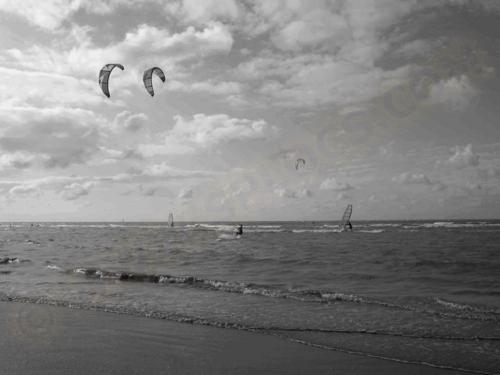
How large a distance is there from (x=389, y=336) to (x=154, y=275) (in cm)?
1066

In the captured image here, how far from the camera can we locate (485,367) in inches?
242

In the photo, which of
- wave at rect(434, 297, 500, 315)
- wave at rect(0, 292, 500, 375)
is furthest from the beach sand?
wave at rect(434, 297, 500, 315)

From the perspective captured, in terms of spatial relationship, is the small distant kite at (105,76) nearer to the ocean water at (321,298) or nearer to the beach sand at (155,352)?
the ocean water at (321,298)

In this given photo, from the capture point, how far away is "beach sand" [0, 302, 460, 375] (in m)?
5.85

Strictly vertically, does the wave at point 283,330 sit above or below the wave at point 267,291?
above

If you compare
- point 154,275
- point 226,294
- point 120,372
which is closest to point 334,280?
point 226,294

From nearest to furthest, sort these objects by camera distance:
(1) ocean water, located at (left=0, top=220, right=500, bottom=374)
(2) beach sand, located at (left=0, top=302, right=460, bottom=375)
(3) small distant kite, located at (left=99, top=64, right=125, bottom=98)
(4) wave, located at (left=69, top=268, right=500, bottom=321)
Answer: (2) beach sand, located at (left=0, top=302, right=460, bottom=375) < (1) ocean water, located at (left=0, top=220, right=500, bottom=374) < (4) wave, located at (left=69, top=268, right=500, bottom=321) < (3) small distant kite, located at (left=99, top=64, right=125, bottom=98)

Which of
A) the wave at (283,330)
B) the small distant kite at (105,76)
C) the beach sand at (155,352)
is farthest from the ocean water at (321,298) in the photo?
the small distant kite at (105,76)

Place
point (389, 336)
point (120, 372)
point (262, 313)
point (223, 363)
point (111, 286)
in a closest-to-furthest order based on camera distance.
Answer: point (120, 372) < point (223, 363) < point (389, 336) < point (262, 313) < point (111, 286)

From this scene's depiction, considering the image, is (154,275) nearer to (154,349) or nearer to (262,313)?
(262,313)

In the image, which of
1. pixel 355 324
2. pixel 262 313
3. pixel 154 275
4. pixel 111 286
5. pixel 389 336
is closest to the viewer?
pixel 389 336

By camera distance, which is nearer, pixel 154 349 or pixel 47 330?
pixel 154 349

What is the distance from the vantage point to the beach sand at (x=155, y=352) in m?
5.85

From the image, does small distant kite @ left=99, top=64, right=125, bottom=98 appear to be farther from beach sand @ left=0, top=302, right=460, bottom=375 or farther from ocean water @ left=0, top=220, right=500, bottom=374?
beach sand @ left=0, top=302, right=460, bottom=375
